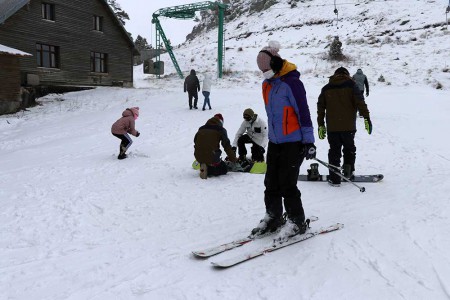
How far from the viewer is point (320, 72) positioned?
26.1 m

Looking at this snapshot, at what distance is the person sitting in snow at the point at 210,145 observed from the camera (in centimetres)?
671

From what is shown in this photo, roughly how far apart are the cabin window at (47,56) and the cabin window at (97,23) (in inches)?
128

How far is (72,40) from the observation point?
23.3m

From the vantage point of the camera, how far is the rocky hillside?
80.6 ft

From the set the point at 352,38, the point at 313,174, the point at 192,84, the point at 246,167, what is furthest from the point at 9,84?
the point at 352,38

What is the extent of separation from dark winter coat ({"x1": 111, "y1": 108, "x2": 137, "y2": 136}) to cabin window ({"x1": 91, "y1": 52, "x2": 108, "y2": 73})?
18378 millimetres

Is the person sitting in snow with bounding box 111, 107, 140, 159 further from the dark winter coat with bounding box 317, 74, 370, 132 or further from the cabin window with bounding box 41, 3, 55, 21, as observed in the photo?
the cabin window with bounding box 41, 3, 55, 21

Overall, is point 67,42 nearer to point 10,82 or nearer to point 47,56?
point 47,56

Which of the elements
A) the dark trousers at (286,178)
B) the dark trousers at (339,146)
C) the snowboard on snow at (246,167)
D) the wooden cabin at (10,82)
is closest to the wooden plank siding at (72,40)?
the wooden cabin at (10,82)

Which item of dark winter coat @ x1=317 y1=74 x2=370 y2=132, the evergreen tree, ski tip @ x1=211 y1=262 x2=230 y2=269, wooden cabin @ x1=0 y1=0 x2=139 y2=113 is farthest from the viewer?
Answer: the evergreen tree

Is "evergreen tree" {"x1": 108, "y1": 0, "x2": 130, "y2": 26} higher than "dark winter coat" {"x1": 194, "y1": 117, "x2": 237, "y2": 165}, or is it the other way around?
"evergreen tree" {"x1": 108, "y1": 0, "x2": 130, "y2": 26}

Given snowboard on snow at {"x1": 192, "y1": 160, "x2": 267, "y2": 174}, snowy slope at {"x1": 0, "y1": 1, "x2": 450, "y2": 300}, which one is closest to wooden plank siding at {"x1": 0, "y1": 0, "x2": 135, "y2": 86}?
snowy slope at {"x1": 0, "y1": 1, "x2": 450, "y2": 300}

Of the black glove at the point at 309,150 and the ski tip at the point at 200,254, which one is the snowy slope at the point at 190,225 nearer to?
the ski tip at the point at 200,254

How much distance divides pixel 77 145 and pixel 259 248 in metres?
8.48
